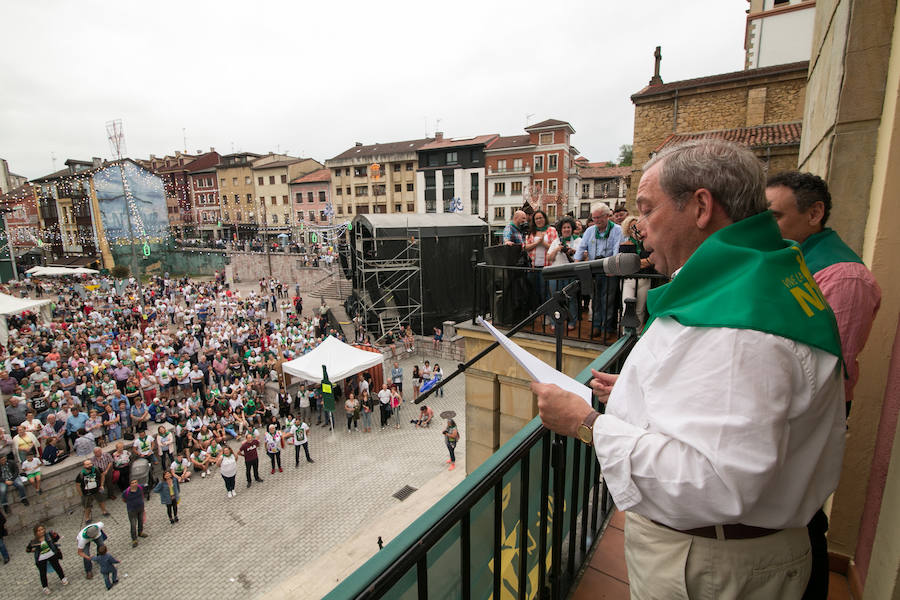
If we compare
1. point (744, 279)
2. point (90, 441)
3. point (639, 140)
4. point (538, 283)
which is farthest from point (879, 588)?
point (639, 140)

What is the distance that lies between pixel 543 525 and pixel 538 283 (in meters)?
4.77

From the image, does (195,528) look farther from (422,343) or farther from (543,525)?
(422,343)

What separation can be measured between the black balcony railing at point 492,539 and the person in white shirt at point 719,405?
1.07 feet

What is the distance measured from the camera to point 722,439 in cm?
90

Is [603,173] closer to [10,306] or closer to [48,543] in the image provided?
[10,306]

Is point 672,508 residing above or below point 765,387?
below

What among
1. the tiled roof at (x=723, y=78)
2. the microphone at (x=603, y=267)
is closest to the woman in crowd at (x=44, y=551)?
the microphone at (x=603, y=267)

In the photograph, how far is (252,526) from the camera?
954cm

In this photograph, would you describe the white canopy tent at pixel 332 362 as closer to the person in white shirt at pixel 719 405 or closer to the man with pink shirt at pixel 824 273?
the man with pink shirt at pixel 824 273

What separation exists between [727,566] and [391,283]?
21.5m

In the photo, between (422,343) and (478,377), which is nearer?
(478,377)

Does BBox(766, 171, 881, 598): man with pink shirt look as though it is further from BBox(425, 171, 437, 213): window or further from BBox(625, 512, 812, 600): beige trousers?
BBox(425, 171, 437, 213): window

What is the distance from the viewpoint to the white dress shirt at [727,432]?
89cm

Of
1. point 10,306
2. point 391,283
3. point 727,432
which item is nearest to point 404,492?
A: point 727,432
